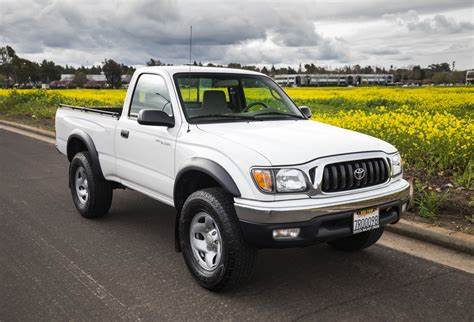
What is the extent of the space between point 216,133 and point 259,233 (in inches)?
41.7

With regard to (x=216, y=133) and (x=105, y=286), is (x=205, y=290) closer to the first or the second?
(x=105, y=286)

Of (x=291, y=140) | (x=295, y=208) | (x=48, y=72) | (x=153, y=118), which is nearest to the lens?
(x=295, y=208)

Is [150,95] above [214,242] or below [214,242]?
above

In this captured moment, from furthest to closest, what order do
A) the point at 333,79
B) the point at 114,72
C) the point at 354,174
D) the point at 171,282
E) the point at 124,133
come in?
the point at 333,79 → the point at 114,72 → the point at 124,133 → the point at 171,282 → the point at 354,174

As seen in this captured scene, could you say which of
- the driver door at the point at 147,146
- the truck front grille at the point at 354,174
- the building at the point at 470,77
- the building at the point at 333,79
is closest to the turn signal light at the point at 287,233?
the truck front grille at the point at 354,174

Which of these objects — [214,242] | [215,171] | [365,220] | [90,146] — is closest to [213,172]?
[215,171]

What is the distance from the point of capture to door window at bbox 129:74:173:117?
495 cm

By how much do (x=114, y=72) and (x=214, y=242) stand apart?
187ft

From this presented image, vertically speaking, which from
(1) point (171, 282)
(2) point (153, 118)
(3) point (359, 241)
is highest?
(2) point (153, 118)

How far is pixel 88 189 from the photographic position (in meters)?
6.06

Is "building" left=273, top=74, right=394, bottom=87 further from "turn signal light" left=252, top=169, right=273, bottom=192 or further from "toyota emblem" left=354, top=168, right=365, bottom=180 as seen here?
"turn signal light" left=252, top=169, right=273, bottom=192

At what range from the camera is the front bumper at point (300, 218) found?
3568mm

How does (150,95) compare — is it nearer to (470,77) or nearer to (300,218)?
(300,218)

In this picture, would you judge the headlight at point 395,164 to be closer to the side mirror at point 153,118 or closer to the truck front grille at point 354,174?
the truck front grille at point 354,174
